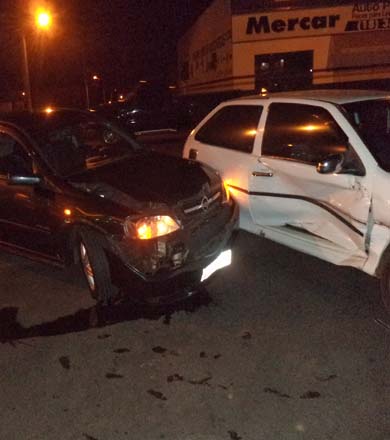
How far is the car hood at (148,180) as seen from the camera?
4.64 m

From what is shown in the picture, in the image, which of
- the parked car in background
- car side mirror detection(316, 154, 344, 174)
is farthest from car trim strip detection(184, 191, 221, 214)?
the parked car in background

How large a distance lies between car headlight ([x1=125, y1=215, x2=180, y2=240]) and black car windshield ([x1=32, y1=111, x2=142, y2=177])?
107 cm

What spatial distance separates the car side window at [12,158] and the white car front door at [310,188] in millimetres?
2071

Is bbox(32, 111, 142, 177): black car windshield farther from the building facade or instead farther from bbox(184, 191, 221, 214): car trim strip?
the building facade

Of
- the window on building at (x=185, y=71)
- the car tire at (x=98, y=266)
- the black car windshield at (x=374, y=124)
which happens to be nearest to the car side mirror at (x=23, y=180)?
the car tire at (x=98, y=266)

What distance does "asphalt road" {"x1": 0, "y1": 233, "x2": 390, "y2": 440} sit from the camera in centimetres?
324

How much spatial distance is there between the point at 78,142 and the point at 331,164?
2559 millimetres

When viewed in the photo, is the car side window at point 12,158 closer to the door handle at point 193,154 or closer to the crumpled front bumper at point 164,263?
the crumpled front bumper at point 164,263

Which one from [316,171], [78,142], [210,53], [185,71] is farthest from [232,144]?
[185,71]

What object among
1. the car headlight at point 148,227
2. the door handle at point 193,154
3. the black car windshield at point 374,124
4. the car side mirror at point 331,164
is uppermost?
the black car windshield at point 374,124

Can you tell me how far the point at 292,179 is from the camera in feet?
16.3

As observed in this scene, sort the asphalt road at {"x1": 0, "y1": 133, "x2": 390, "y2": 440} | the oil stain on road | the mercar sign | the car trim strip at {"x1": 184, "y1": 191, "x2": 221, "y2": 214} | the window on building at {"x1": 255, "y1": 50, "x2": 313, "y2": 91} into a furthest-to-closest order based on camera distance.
A: the window on building at {"x1": 255, "y1": 50, "x2": 313, "y2": 91} → the mercar sign → the car trim strip at {"x1": 184, "y1": 191, "x2": 221, "y2": 214} → the oil stain on road → the asphalt road at {"x1": 0, "y1": 133, "x2": 390, "y2": 440}

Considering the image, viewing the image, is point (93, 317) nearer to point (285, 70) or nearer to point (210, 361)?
point (210, 361)

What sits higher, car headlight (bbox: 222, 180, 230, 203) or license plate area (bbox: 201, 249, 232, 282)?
car headlight (bbox: 222, 180, 230, 203)
